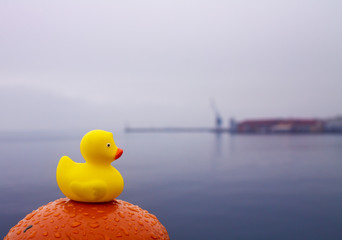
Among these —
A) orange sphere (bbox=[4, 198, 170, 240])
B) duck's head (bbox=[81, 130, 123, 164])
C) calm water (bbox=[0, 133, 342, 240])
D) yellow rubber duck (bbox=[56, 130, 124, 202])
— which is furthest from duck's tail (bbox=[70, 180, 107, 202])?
calm water (bbox=[0, 133, 342, 240])

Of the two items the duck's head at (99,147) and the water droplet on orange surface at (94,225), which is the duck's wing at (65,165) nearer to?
the duck's head at (99,147)

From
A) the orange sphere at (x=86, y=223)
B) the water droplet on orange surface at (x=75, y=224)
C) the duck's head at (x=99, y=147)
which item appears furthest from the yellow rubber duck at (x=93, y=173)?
the water droplet on orange surface at (x=75, y=224)

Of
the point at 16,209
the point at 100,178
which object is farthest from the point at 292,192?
the point at 100,178

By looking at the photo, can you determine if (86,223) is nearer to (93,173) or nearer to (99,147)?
(93,173)

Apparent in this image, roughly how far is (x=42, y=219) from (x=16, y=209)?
6.70 metres

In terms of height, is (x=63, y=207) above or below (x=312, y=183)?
above

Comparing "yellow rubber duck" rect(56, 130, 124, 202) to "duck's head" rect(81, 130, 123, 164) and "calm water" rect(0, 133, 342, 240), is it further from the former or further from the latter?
"calm water" rect(0, 133, 342, 240)

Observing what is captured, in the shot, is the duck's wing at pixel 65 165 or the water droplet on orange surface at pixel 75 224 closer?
the water droplet on orange surface at pixel 75 224

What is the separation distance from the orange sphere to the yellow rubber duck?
128mm

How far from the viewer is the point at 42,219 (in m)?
3.32

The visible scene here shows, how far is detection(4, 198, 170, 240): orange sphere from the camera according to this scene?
10.2 ft

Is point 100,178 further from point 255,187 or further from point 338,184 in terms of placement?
point 338,184

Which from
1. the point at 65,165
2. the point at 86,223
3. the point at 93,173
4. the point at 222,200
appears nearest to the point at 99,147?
the point at 93,173

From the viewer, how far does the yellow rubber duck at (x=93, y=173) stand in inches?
133
